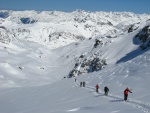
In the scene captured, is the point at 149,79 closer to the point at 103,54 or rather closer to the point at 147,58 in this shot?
the point at 147,58

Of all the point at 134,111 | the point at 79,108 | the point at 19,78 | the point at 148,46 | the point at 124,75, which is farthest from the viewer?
the point at 19,78

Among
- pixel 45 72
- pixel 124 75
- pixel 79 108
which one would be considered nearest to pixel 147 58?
pixel 124 75

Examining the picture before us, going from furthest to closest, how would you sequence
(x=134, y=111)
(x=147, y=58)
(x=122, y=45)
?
(x=122, y=45), (x=147, y=58), (x=134, y=111)

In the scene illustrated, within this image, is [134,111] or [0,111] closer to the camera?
[134,111]

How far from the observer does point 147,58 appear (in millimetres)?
77125

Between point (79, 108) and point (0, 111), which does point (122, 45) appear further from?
point (79, 108)

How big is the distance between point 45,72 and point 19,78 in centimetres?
3909

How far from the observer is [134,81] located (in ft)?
192

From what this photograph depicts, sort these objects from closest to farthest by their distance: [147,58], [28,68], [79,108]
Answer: [79,108] → [147,58] → [28,68]

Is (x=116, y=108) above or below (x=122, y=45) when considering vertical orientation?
below

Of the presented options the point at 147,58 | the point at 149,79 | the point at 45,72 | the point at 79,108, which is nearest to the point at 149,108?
the point at 79,108

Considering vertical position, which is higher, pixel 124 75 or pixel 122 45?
pixel 122 45

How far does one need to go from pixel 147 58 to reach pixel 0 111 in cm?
4081

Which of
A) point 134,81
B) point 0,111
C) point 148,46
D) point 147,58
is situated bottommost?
point 0,111
